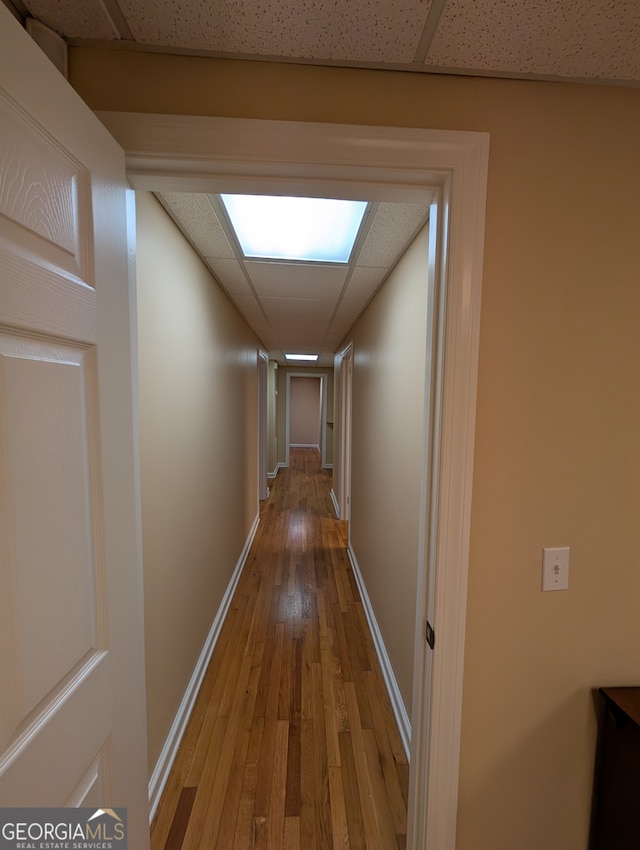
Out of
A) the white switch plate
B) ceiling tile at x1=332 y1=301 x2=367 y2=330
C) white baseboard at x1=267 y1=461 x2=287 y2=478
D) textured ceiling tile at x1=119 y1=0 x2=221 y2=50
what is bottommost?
white baseboard at x1=267 y1=461 x2=287 y2=478

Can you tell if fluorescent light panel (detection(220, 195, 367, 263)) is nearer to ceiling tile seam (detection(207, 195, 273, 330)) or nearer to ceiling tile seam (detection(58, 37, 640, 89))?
ceiling tile seam (detection(207, 195, 273, 330))

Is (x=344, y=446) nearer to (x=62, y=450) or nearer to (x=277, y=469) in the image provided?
(x=277, y=469)

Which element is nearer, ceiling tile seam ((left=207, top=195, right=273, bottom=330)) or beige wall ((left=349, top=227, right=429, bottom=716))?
ceiling tile seam ((left=207, top=195, right=273, bottom=330))

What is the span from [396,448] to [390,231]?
1002 mm

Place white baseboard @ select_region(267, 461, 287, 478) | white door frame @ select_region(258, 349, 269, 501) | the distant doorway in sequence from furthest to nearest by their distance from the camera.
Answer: the distant doorway, white baseboard @ select_region(267, 461, 287, 478), white door frame @ select_region(258, 349, 269, 501)

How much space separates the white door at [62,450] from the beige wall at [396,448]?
32.8 inches

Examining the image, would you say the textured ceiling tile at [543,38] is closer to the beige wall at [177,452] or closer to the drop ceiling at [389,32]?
the drop ceiling at [389,32]

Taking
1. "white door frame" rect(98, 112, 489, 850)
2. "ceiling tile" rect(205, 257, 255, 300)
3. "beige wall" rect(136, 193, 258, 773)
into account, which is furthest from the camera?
"ceiling tile" rect(205, 257, 255, 300)

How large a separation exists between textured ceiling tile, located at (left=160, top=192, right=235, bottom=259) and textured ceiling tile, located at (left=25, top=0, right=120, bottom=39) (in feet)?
1.56

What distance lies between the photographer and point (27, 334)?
1.69 feet

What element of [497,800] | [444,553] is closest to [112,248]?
[444,553]

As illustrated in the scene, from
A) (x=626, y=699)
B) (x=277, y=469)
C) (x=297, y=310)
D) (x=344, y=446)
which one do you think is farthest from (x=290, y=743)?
(x=277, y=469)

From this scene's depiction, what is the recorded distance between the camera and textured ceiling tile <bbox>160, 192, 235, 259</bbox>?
3.93 feet

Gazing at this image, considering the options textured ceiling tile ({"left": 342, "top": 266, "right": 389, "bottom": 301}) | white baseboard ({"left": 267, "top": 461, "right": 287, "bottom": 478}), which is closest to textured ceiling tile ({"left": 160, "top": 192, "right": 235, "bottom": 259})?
textured ceiling tile ({"left": 342, "top": 266, "right": 389, "bottom": 301})
